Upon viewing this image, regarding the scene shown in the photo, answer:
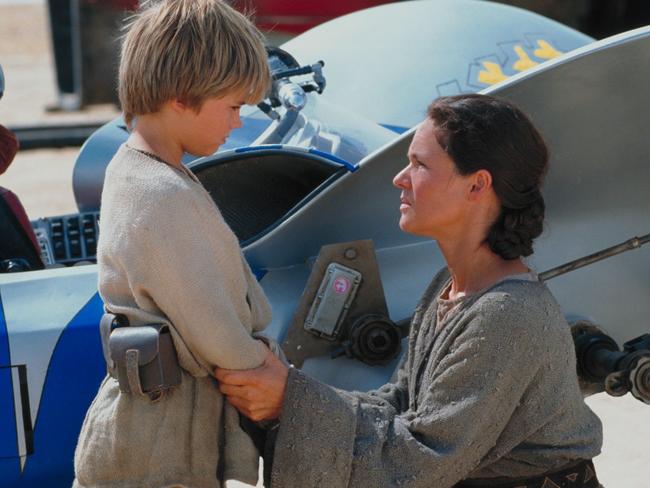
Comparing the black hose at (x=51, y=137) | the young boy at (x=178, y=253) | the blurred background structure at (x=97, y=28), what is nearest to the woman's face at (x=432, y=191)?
the young boy at (x=178, y=253)

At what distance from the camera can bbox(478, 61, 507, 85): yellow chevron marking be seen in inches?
126

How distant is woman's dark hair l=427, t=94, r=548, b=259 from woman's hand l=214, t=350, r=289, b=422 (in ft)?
1.46

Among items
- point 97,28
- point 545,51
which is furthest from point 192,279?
point 97,28

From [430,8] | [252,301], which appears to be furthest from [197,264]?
[430,8]

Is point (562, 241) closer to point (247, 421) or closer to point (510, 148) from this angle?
point (510, 148)

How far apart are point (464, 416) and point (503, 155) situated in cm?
45

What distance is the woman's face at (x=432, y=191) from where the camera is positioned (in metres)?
2.01

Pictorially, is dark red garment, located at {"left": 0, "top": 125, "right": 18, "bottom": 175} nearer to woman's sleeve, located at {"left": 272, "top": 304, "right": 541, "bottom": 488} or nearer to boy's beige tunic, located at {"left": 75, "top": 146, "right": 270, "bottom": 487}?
boy's beige tunic, located at {"left": 75, "top": 146, "right": 270, "bottom": 487}

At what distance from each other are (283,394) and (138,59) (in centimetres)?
59

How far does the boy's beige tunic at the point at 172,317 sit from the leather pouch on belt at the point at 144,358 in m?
0.03

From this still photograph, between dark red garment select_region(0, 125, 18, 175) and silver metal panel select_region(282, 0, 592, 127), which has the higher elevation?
silver metal panel select_region(282, 0, 592, 127)

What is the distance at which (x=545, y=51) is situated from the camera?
341 cm

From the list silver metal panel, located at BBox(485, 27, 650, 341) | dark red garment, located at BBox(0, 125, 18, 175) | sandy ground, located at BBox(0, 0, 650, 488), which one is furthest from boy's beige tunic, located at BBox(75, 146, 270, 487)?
sandy ground, located at BBox(0, 0, 650, 488)

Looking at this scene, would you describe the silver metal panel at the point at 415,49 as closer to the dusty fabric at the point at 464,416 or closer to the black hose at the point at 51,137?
the dusty fabric at the point at 464,416
